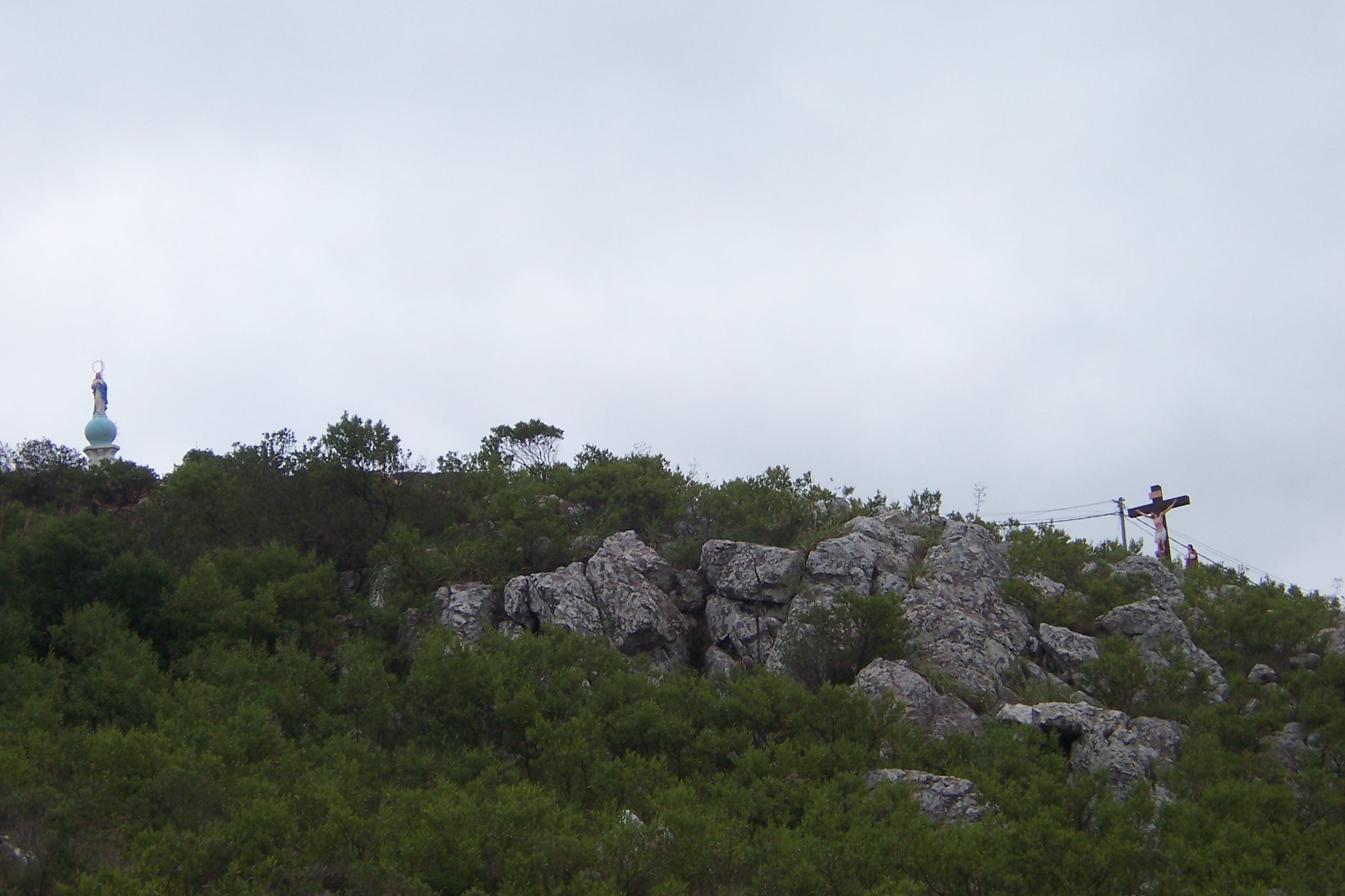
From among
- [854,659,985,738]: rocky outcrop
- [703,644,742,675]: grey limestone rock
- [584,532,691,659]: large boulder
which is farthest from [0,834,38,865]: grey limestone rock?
[854,659,985,738]: rocky outcrop

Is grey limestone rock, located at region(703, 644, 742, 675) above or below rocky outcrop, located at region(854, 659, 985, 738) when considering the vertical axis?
above

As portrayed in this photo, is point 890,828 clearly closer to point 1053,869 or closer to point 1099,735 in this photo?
point 1053,869

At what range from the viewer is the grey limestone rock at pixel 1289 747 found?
2280 centimetres

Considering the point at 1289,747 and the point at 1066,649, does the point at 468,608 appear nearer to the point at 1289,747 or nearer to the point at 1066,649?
the point at 1066,649

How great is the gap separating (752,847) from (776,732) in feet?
17.4

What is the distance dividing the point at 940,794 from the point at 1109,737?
4751 mm

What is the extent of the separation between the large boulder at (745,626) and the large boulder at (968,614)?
339 cm

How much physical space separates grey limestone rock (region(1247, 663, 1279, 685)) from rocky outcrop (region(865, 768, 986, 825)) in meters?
11.7

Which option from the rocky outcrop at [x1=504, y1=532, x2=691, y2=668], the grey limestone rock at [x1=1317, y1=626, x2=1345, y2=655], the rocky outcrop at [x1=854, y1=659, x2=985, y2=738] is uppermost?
the rocky outcrop at [x1=504, y1=532, x2=691, y2=668]

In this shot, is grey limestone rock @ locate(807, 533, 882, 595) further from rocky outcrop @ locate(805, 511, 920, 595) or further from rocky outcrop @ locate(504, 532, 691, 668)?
rocky outcrop @ locate(504, 532, 691, 668)

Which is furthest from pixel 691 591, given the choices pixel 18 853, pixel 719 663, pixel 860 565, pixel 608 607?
pixel 18 853

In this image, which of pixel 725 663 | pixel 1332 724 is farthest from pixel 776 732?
pixel 1332 724

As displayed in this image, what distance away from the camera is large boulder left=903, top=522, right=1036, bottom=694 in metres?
25.1

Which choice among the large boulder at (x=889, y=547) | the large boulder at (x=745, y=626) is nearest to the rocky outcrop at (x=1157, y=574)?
the large boulder at (x=889, y=547)
